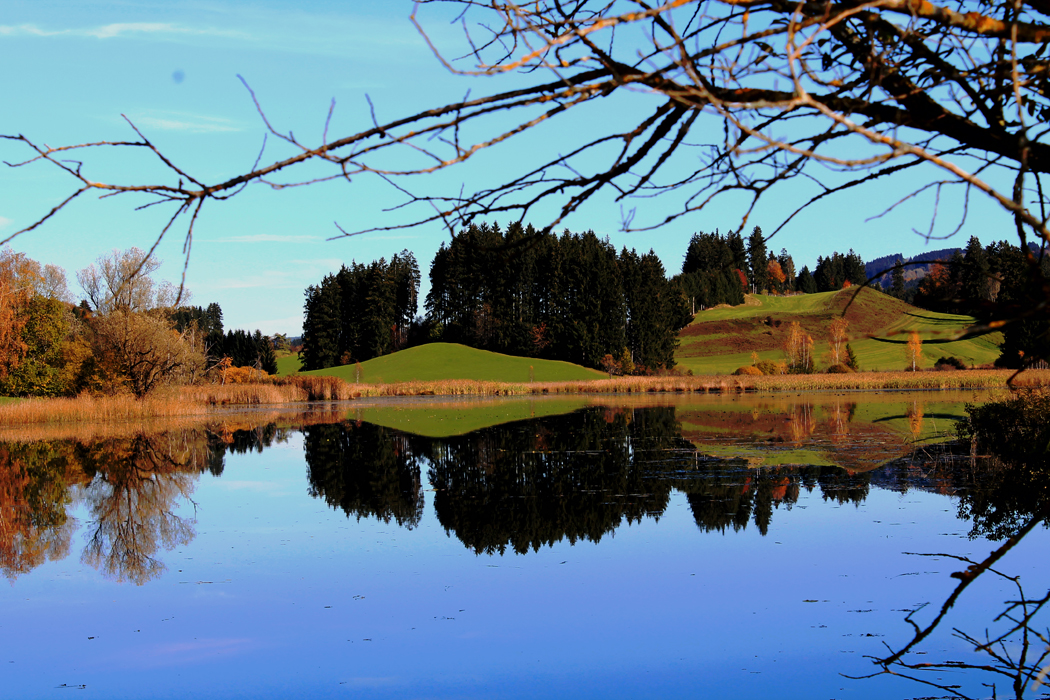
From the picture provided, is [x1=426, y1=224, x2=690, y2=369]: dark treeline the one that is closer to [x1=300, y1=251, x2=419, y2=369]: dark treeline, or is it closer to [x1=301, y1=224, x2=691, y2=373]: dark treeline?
[x1=301, y1=224, x2=691, y2=373]: dark treeline

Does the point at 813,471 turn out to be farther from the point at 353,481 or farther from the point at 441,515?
the point at 353,481

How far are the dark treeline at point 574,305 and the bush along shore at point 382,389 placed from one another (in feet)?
53.8

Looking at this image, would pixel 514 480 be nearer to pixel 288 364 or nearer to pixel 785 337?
pixel 785 337

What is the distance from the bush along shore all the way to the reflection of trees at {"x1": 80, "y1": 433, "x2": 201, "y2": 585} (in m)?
6.99

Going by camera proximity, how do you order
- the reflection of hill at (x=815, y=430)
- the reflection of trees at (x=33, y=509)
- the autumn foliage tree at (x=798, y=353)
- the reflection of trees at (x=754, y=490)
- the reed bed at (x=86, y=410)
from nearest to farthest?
the reflection of trees at (x=33, y=509)
the reflection of trees at (x=754, y=490)
the reflection of hill at (x=815, y=430)
the reed bed at (x=86, y=410)
the autumn foliage tree at (x=798, y=353)

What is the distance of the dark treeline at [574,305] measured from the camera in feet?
217

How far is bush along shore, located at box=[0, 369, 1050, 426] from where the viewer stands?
26406 mm

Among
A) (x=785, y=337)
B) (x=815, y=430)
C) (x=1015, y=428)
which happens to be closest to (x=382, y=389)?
(x=815, y=430)

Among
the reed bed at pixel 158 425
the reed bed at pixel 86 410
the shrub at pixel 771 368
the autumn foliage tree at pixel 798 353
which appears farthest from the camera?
the autumn foliage tree at pixel 798 353

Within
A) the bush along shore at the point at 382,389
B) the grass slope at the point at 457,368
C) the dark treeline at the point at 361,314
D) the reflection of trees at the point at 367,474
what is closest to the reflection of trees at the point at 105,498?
the reflection of trees at the point at 367,474

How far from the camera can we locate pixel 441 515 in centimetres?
1050

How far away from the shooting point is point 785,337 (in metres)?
80.8

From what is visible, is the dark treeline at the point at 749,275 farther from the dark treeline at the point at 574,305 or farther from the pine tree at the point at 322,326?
the pine tree at the point at 322,326

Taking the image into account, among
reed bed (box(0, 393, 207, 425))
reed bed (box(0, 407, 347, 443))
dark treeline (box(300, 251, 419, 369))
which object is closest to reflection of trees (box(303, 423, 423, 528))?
reed bed (box(0, 407, 347, 443))
